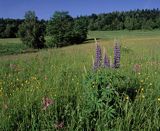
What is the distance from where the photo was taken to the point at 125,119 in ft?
11.6

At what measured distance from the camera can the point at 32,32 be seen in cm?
6888

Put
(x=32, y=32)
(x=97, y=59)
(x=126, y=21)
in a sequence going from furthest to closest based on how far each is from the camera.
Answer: (x=126, y=21) < (x=32, y=32) < (x=97, y=59)

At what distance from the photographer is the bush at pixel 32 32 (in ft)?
223

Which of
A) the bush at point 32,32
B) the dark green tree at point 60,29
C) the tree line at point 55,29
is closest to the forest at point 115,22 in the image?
the tree line at point 55,29

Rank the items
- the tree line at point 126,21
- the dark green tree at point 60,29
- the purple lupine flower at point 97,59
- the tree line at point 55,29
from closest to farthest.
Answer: the purple lupine flower at point 97,59, the dark green tree at point 60,29, the tree line at point 55,29, the tree line at point 126,21

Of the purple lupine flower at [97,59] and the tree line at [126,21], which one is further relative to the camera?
the tree line at [126,21]

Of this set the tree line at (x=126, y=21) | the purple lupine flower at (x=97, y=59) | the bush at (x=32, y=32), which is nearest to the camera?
the purple lupine flower at (x=97, y=59)

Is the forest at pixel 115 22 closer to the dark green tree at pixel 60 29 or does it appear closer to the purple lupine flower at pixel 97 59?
the dark green tree at pixel 60 29

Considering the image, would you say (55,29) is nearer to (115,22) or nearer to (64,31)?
(64,31)

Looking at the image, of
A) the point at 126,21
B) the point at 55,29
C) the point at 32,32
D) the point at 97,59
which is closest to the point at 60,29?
the point at 55,29

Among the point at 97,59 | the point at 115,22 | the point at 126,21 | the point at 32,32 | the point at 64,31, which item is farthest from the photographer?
the point at 115,22

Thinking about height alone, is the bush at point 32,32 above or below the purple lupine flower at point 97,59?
below

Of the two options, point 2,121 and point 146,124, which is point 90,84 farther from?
point 2,121

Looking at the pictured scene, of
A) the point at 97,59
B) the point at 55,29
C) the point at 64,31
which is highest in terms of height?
the point at 97,59
